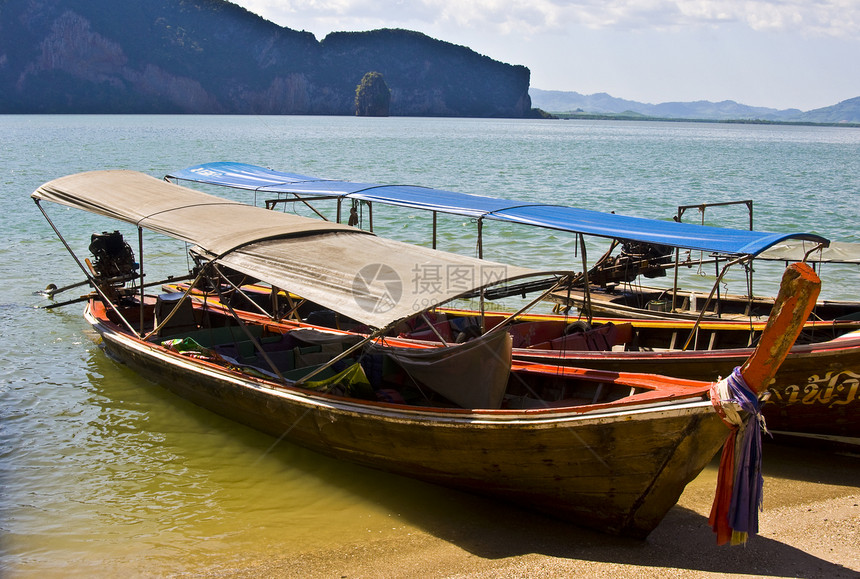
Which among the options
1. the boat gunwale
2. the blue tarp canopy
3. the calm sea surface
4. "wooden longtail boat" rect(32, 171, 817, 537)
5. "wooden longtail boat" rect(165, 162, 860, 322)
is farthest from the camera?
"wooden longtail boat" rect(165, 162, 860, 322)

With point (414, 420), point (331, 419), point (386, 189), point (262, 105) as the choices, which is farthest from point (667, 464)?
point (262, 105)

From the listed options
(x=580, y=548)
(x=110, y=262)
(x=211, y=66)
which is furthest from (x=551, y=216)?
(x=211, y=66)

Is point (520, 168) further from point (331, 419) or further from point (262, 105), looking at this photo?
point (262, 105)

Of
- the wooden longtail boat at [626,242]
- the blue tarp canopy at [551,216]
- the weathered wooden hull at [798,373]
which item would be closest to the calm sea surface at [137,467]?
the weathered wooden hull at [798,373]

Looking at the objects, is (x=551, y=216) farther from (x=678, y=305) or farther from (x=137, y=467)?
(x=137, y=467)

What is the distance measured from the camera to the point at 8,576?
18.5ft

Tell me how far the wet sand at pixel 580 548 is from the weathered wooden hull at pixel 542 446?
216mm

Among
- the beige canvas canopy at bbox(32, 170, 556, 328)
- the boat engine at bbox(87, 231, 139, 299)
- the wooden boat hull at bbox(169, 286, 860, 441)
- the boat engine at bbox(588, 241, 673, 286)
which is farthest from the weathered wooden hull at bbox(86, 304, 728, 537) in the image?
the boat engine at bbox(588, 241, 673, 286)

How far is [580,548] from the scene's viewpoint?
5.60 m

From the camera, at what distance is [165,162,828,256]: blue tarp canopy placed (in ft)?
24.3

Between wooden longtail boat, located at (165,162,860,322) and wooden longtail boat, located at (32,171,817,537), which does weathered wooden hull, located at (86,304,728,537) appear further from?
wooden longtail boat, located at (165,162,860,322)

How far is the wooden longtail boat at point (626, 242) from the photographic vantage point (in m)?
7.61

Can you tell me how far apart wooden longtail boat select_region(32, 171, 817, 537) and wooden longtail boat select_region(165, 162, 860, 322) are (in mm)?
1621

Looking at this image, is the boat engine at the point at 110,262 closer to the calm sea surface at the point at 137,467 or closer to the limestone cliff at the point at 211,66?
the calm sea surface at the point at 137,467
